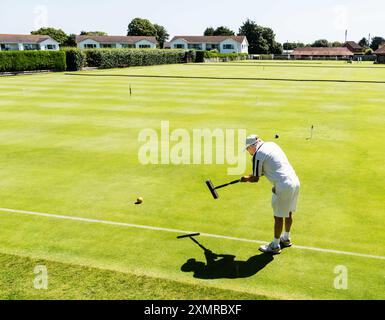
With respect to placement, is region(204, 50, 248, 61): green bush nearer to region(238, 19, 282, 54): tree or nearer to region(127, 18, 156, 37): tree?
region(238, 19, 282, 54): tree

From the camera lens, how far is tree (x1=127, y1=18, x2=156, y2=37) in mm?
160375

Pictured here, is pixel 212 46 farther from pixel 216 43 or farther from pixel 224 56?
pixel 224 56

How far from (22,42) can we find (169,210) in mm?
109694

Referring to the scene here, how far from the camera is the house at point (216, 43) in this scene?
134 metres

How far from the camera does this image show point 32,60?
5384 centimetres

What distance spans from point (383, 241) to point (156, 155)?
27.3 feet

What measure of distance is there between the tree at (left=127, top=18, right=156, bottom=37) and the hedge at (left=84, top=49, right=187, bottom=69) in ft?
279

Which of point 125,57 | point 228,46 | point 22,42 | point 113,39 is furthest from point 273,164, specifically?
point 228,46

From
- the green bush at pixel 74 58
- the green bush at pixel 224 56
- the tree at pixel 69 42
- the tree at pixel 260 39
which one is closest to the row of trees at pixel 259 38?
the tree at pixel 260 39

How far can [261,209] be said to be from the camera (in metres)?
9.82

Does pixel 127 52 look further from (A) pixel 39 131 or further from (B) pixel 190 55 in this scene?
(A) pixel 39 131
